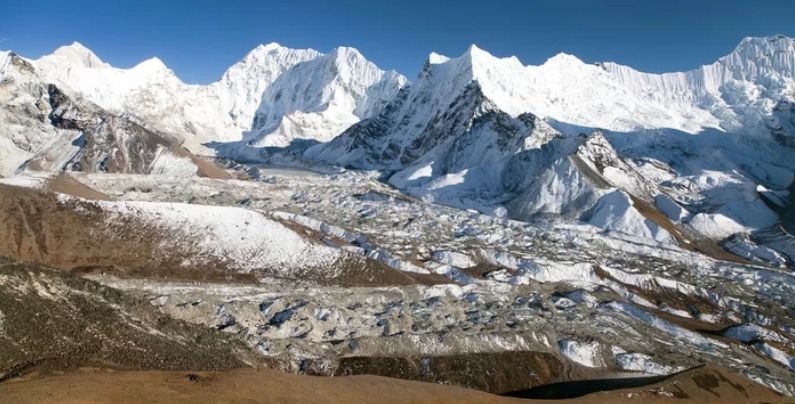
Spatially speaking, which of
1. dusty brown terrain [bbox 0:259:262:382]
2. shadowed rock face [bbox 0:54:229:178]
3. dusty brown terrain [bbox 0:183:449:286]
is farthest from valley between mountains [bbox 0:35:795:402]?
shadowed rock face [bbox 0:54:229:178]

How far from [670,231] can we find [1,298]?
143239 mm

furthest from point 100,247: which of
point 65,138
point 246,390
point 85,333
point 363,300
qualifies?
point 65,138

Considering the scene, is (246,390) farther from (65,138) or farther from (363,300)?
(65,138)

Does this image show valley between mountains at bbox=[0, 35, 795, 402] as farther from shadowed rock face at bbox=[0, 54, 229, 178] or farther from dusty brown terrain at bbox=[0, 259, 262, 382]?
shadowed rock face at bbox=[0, 54, 229, 178]

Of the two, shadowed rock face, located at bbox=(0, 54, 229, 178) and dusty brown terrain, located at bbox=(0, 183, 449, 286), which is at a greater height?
shadowed rock face, located at bbox=(0, 54, 229, 178)

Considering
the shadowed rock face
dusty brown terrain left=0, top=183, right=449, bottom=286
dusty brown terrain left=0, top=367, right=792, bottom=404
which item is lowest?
dusty brown terrain left=0, top=367, right=792, bottom=404

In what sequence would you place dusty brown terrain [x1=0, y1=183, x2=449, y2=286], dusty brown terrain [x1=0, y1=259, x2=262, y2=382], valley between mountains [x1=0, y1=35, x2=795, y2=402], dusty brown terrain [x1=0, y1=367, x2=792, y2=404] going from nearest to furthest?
dusty brown terrain [x1=0, y1=367, x2=792, y2=404], dusty brown terrain [x1=0, y1=259, x2=262, y2=382], valley between mountains [x1=0, y1=35, x2=795, y2=402], dusty brown terrain [x1=0, y1=183, x2=449, y2=286]

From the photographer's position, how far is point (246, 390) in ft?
115

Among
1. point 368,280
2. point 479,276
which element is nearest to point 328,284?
point 368,280

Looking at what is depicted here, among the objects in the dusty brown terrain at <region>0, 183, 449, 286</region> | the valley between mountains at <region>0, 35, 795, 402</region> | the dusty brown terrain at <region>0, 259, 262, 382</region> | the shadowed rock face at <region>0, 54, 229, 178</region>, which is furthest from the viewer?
the shadowed rock face at <region>0, 54, 229, 178</region>

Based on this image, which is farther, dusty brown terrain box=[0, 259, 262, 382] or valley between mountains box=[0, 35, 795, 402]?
valley between mountains box=[0, 35, 795, 402]

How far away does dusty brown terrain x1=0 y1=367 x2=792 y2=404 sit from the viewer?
1198 inches

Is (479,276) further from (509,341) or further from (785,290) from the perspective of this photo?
(785,290)

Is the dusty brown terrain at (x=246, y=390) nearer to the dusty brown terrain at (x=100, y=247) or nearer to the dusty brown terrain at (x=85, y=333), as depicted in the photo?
the dusty brown terrain at (x=85, y=333)
